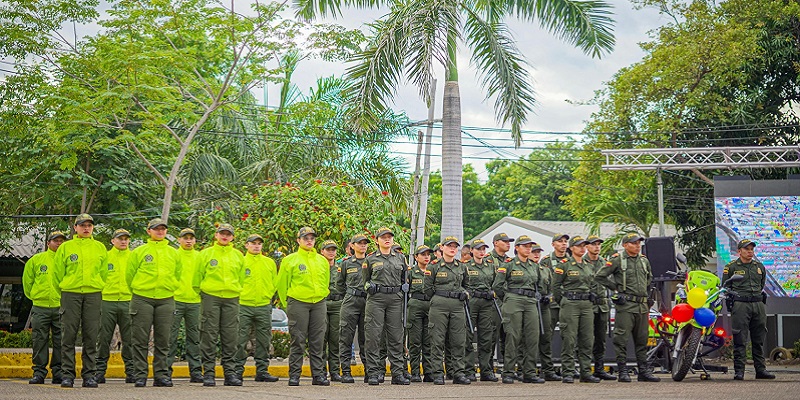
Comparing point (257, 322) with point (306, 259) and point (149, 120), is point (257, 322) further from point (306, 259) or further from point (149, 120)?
point (149, 120)

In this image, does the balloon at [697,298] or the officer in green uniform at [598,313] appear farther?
the officer in green uniform at [598,313]

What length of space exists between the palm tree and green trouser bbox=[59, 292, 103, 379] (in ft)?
24.3

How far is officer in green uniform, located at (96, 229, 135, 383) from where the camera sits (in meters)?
11.9

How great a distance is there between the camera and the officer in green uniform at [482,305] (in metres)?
13.5

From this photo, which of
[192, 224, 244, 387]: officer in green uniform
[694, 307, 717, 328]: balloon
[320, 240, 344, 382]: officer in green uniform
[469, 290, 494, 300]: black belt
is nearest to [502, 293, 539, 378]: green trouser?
[469, 290, 494, 300]: black belt

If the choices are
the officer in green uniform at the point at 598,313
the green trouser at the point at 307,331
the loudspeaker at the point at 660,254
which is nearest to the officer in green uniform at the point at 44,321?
the green trouser at the point at 307,331

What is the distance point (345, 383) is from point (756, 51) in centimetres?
2003

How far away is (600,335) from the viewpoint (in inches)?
544

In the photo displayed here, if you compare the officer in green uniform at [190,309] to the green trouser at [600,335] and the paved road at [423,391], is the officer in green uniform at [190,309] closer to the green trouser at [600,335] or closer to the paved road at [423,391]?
the paved road at [423,391]

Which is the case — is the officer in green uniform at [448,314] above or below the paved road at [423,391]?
above

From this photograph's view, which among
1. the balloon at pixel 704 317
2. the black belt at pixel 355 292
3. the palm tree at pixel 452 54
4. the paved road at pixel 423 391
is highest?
the palm tree at pixel 452 54

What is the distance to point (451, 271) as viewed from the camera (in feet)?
42.7

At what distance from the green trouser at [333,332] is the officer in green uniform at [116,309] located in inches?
105

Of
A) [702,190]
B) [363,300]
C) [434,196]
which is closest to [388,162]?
[702,190]
